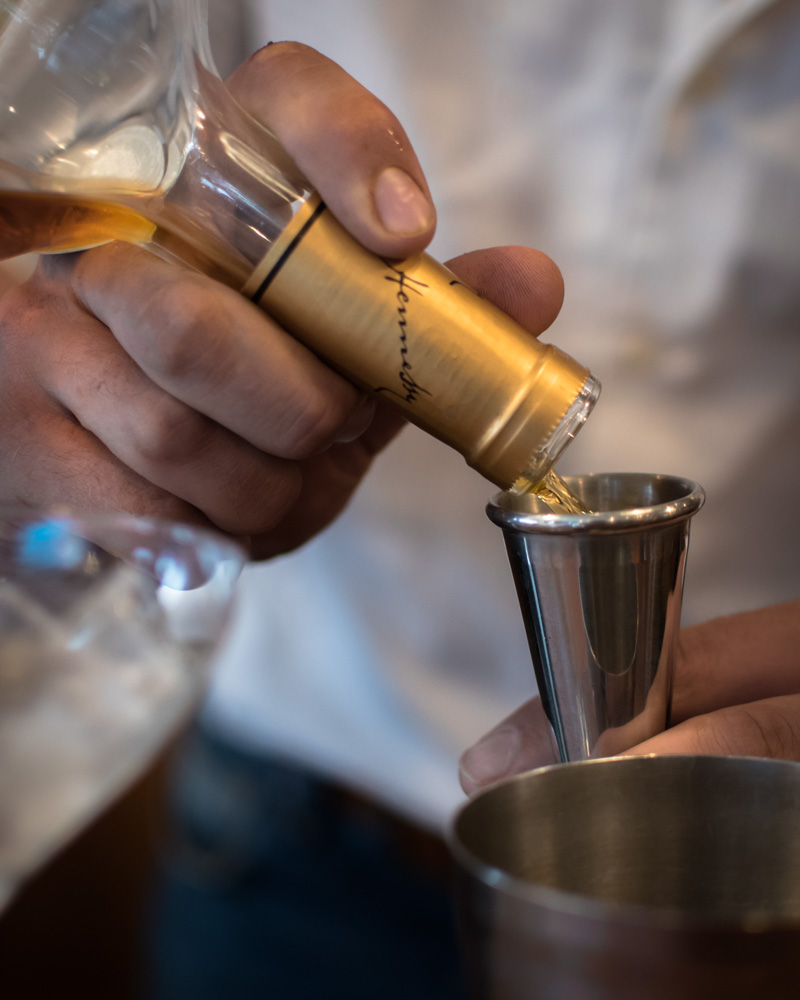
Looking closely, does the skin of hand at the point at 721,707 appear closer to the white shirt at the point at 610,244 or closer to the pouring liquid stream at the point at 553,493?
the pouring liquid stream at the point at 553,493

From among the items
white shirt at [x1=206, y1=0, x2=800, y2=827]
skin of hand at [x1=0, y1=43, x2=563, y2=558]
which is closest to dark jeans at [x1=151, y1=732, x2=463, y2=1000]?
white shirt at [x1=206, y1=0, x2=800, y2=827]

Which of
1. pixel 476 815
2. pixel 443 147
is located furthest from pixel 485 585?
pixel 476 815

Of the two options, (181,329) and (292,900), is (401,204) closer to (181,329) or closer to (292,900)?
(181,329)

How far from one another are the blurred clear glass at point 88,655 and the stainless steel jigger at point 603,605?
4.7 inches

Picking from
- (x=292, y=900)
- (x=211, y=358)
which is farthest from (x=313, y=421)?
(x=292, y=900)

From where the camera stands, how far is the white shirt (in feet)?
2.39

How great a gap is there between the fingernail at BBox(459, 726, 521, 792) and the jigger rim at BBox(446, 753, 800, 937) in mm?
152

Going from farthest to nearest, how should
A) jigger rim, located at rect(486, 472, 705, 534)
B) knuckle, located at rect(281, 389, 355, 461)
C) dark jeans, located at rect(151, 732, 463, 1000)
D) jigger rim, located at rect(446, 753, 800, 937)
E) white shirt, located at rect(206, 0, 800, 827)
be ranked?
dark jeans, located at rect(151, 732, 463, 1000)
white shirt, located at rect(206, 0, 800, 827)
knuckle, located at rect(281, 389, 355, 461)
jigger rim, located at rect(486, 472, 705, 534)
jigger rim, located at rect(446, 753, 800, 937)

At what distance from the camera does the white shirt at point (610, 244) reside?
730mm

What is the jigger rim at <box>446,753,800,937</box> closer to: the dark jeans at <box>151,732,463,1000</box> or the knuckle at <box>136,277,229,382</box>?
the knuckle at <box>136,277,229,382</box>

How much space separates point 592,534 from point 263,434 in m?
0.19

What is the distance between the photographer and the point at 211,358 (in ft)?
1.46

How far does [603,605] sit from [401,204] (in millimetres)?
180

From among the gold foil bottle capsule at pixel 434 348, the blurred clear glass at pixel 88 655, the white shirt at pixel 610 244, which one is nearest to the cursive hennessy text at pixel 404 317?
the gold foil bottle capsule at pixel 434 348
